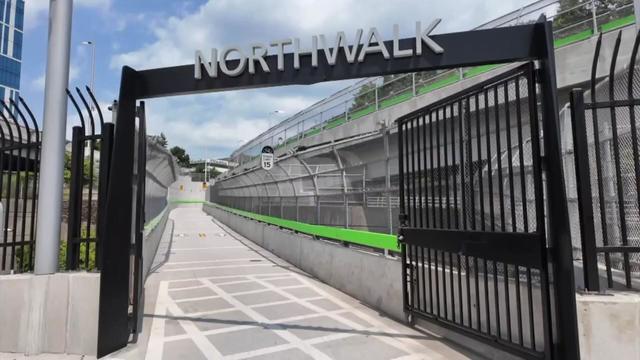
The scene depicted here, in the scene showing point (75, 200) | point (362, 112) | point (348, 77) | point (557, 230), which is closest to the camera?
point (557, 230)

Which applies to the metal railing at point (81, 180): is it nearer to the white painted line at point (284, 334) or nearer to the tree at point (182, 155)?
the white painted line at point (284, 334)

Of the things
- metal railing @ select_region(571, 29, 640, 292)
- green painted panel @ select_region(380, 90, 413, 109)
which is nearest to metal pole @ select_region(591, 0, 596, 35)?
green painted panel @ select_region(380, 90, 413, 109)

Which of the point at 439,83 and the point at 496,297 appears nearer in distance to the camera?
the point at 496,297

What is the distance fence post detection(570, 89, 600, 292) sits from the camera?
3.34 m

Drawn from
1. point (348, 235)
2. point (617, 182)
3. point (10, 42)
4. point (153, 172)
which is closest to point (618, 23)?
point (348, 235)

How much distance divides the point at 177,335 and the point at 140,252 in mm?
1159

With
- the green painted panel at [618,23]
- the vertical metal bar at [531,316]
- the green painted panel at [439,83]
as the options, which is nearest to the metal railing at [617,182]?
the vertical metal bar at [531,316]

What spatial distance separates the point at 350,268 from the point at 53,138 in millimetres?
4877

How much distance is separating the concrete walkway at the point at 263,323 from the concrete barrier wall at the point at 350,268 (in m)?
0.21

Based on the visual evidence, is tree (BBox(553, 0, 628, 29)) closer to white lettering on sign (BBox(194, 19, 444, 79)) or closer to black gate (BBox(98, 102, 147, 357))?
white lettering on sign (BBox(194, 19, 444, 79))

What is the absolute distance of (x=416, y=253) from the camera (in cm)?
515

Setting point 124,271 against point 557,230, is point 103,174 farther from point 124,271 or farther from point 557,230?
point 557,230

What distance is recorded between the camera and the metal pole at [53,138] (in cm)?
446

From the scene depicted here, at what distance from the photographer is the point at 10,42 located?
234 ft
